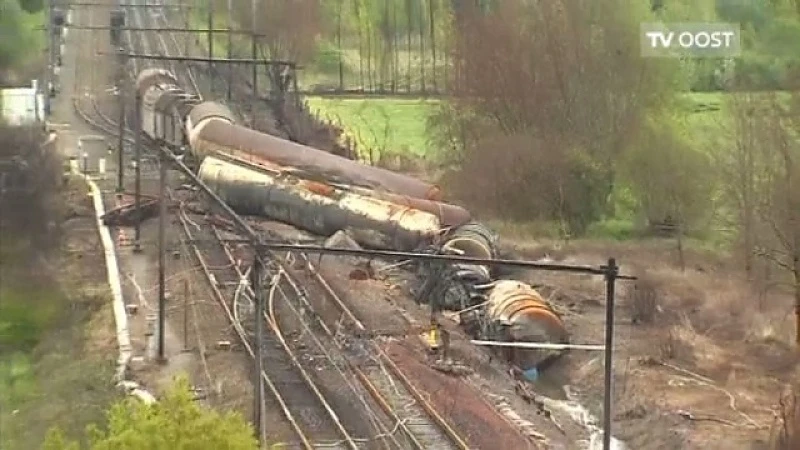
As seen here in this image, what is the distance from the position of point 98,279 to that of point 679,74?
4.01 m

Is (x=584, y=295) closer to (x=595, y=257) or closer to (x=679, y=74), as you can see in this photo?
(x=595, y=257)

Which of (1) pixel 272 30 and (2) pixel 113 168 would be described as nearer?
(2) pixel 113 168

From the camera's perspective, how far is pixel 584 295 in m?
7.72

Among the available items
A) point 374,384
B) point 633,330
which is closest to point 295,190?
point 633,330

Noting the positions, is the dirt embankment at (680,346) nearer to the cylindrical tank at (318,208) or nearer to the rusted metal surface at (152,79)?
the cylindrical tank at (318,208)

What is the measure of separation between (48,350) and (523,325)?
2.36 metres

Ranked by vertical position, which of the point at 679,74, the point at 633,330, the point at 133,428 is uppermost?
the point at 679,74

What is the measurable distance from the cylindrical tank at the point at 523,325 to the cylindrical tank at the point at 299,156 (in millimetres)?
1717

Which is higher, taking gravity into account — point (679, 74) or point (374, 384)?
point (679, 74)

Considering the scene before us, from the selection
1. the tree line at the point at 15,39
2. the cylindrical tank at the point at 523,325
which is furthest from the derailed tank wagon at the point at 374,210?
the tree line at the point at 15,39

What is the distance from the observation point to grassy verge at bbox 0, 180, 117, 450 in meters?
4.21

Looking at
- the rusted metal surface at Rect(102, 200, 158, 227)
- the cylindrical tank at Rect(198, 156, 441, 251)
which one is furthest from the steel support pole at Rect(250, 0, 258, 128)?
the rusted metal surface at Rect(102, 200, 158, 227)

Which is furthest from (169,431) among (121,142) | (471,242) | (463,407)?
(121,142)

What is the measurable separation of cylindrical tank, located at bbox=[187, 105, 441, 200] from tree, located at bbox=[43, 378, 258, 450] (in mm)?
4803
